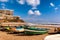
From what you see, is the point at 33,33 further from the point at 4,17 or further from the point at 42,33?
the point at 4,17

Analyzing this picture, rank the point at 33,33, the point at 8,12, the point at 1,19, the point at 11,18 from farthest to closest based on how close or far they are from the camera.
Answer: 1. the point at 8,12
2. the point at 11,18
3. the point at 1,19
4. the point at 33,33

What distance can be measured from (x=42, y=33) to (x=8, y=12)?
132ft

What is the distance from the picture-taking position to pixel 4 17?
1847 inches

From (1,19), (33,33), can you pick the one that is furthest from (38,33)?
(1,19)

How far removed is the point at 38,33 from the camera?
16.3 m

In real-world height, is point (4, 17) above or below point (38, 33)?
above

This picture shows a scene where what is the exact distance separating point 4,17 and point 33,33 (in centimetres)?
3232

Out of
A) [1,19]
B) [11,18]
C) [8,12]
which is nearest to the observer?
[1,19]

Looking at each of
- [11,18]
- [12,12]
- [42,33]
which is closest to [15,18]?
[11,18]

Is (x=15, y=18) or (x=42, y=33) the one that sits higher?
(x=15, y=18)

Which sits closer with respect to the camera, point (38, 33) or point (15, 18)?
point (38, 33)

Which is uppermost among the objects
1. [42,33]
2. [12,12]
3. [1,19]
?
[12,12]

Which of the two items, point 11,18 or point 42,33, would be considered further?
point 11,18

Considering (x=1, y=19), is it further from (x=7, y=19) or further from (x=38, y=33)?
(x=38, y=33)
